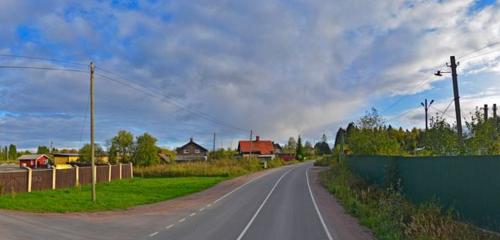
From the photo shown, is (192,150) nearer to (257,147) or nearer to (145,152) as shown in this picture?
(257,147)

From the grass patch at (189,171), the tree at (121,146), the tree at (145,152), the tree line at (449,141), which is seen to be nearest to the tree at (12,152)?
the tree at (121,146)

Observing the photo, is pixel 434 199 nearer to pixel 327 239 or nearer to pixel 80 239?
pixel 327 239

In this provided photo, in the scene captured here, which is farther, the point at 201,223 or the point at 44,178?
the point at 44,178

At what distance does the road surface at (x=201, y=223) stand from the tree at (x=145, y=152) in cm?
5187

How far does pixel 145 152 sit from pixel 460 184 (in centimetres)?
6566

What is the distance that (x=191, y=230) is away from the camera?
53.0 feet

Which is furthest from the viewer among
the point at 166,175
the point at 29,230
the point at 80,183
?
the point at 166,175

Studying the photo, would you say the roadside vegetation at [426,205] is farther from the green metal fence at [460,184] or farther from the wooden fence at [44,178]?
the wooden fence at [44,178]

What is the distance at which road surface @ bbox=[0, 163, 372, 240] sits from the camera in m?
15.0

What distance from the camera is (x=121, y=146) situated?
3268 inches

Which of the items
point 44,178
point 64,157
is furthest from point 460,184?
point 64,157

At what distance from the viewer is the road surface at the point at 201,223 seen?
49.1 feet

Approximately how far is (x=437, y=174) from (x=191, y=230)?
8.71 meters

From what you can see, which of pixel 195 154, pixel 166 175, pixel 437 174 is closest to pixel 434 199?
pixel 437 174
